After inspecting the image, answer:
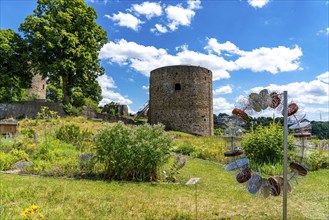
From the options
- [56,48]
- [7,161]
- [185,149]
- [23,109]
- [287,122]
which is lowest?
[7,161]

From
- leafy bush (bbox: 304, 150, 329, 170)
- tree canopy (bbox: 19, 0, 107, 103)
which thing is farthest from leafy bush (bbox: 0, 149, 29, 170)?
tree canopy (bbox: 19, 0, 107, 103)

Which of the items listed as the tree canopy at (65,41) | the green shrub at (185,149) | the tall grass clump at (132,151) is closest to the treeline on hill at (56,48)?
the tree canopy at (65,41)

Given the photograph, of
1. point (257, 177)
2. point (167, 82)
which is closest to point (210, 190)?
point (257, 177)

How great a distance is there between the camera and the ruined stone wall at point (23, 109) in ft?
64.7

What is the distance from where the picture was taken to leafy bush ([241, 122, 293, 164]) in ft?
12.8

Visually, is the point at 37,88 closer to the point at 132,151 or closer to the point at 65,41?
the point at 65,41

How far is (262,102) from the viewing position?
353cm

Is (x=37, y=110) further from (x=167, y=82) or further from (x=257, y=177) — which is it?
(x=257, y=177)

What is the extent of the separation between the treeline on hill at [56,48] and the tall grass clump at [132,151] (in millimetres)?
14384

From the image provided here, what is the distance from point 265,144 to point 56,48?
736 inches

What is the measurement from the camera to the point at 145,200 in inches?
169

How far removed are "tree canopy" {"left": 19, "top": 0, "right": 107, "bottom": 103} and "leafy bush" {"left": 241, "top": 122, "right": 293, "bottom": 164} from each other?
55.6 feet

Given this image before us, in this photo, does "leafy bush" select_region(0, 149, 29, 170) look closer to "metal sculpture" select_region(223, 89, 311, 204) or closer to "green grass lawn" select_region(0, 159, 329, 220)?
"green grass lawn" select_region(0, 159, 329, 220)

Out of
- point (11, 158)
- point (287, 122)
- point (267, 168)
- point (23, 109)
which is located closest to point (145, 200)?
point (267, 168)
